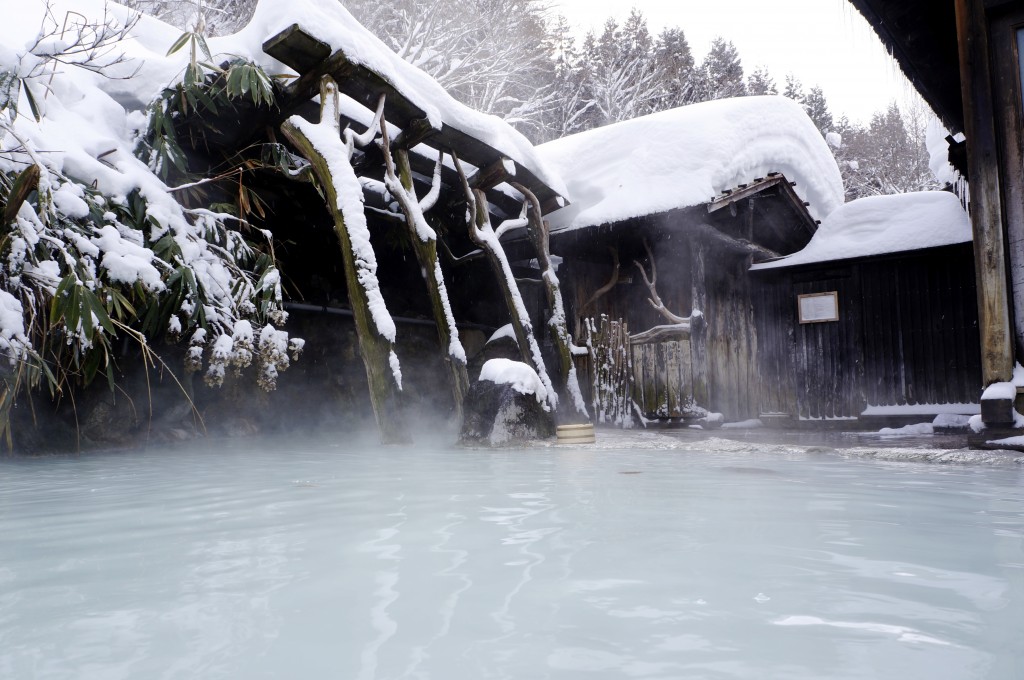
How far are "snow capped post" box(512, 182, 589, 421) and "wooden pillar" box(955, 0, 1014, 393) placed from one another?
16.2 feet

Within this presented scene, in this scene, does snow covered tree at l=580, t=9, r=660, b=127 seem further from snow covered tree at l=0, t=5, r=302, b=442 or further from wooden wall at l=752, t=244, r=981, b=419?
snow covered tree at l=0, t=5, r=302, b=442

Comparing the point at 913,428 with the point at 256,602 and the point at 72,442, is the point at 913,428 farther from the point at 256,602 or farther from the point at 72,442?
the point at 72,442

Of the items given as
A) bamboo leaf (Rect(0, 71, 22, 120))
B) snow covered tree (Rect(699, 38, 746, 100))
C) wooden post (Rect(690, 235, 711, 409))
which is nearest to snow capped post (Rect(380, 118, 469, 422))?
bamboo leaf (Rect(0, 71, 22, 120))

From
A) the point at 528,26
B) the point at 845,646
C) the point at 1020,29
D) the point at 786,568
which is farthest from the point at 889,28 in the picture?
the point at 528,26

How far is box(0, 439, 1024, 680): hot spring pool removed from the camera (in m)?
1.19

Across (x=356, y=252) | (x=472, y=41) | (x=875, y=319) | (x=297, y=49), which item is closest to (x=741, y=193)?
(x=875, y=319)

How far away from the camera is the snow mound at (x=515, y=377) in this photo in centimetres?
676

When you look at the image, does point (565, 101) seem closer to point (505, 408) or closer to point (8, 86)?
point (505, 408)

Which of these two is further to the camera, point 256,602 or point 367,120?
point 367,120

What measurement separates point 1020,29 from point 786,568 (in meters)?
5.36

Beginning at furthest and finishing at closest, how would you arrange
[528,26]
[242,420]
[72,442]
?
[528,26]
[242,420]
[72,442]

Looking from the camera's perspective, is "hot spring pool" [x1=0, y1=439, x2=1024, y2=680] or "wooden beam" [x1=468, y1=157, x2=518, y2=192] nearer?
"hot spring pool" [x1=0, y1=439, x2=1024, y2=680]

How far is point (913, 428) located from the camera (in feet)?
27.6

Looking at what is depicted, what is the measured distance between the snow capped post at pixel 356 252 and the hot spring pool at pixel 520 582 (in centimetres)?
267
